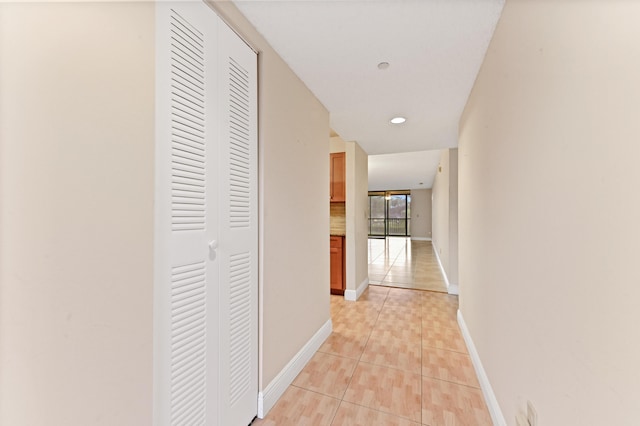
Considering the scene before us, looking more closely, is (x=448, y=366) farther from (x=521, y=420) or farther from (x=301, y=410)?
(x=301, y=410)

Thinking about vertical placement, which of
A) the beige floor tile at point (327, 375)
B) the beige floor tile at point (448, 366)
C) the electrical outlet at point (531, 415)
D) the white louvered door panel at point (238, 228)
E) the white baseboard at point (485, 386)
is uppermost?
the white louvered door panel at point (238, 228)

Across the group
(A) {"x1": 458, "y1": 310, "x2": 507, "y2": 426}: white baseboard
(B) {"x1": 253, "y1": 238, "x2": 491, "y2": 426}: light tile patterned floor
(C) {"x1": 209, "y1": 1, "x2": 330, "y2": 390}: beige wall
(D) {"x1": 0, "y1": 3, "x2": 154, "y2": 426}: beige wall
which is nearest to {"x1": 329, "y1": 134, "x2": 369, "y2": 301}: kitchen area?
(B) {"x1": 253, "y1": 238, "x2": 491, "y2": 426}: light tile patterned floor

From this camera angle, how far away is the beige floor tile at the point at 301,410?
146cm

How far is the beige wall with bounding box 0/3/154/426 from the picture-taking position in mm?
582

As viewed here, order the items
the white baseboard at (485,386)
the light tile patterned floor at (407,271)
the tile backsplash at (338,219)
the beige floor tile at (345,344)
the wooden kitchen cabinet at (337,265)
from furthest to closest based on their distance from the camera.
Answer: the light tile patterned floor at (407,271), the tile backsplash at (338,219), the wooden kitchen cabinet at (337,265), the beige floor tile at (345,344), the white baseboard at (485,386)

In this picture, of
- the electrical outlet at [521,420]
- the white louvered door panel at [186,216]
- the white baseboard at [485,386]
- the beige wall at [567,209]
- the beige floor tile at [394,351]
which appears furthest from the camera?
the beige floor tile at [394,351]

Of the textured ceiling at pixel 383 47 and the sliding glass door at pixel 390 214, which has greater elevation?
the textured ceiling at pixel 383 47

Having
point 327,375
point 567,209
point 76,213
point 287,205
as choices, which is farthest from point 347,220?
point 76,213

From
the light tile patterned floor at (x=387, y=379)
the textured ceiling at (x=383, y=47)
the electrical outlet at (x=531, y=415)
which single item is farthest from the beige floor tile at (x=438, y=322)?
the textured ceiling at (x=383, y=47)

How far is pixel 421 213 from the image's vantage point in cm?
1123

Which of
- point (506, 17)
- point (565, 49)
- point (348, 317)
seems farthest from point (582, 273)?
point (348, 317)

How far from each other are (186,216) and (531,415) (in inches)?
60.5

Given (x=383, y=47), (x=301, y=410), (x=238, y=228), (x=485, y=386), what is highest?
(x=383, y=47)

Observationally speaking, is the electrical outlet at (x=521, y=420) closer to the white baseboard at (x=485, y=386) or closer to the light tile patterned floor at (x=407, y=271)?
the white baseboard at (x=485, y=386)
